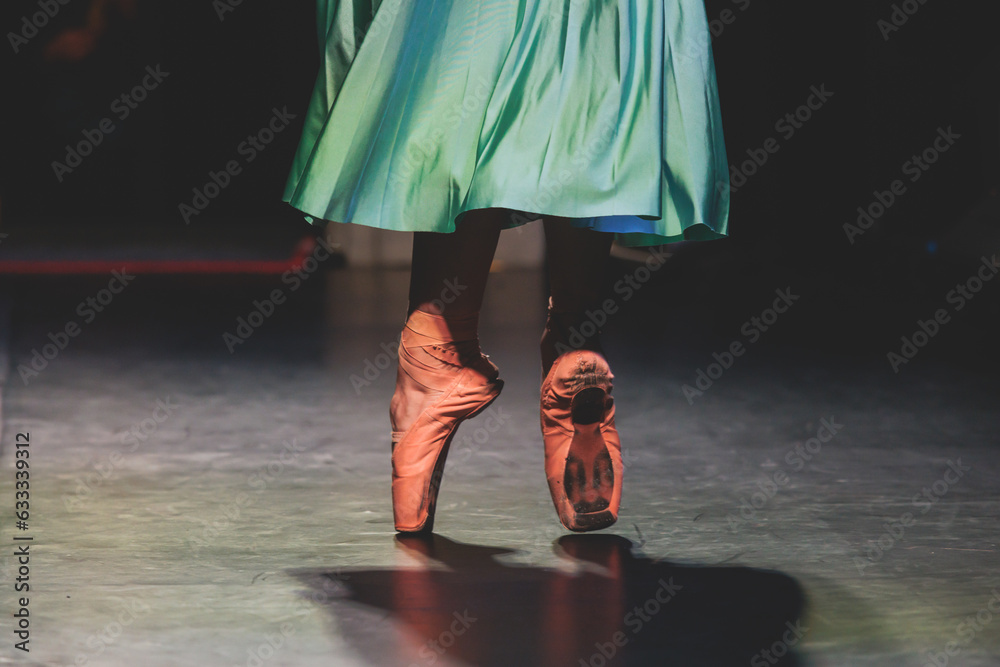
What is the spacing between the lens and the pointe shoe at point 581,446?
4.79ft

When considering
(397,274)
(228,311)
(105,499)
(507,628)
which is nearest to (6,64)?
(397,274)

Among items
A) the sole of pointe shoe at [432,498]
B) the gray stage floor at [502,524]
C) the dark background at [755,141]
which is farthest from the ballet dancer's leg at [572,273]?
the dark background at [755,141]

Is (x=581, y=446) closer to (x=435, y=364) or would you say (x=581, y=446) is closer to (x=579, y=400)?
(x=579, y=400)

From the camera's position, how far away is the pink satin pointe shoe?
4.79 ft

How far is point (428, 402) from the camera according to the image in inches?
59.0

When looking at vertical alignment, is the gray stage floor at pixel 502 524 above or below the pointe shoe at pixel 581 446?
below

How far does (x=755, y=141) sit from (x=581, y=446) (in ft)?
19.7

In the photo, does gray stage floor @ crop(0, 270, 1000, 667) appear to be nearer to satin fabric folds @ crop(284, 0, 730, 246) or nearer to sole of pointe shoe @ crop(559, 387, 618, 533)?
sole of pointe shoe @ crop(559, 387, 618, 533)

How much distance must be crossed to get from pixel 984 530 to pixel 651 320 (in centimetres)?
227

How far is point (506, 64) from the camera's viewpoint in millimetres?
1405

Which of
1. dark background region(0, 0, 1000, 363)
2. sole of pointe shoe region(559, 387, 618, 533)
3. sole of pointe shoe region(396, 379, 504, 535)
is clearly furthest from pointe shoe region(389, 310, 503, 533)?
dark background region(0, 0, 1000, 363)

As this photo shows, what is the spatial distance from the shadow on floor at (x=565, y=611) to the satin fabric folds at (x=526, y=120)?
36cm

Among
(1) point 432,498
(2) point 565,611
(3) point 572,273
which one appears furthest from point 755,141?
(2) point 565,611

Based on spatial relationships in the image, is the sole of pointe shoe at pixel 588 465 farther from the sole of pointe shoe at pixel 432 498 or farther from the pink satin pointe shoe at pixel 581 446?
the sole of pointe shoe at pixel 432 498
